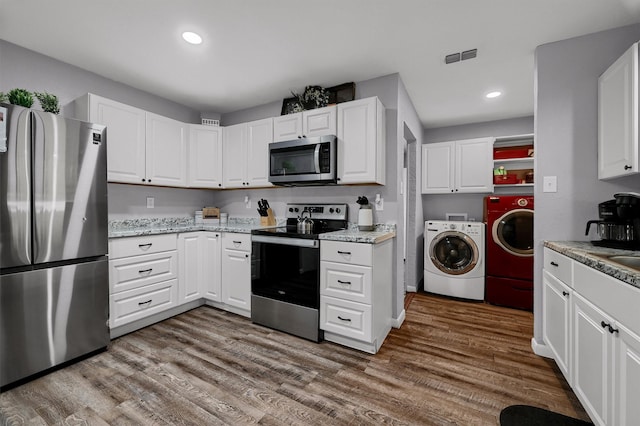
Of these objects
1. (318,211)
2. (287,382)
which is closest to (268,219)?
(318,211)

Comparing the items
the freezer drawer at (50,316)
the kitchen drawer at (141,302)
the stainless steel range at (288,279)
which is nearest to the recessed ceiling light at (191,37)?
the stainless steel range at (288,279)

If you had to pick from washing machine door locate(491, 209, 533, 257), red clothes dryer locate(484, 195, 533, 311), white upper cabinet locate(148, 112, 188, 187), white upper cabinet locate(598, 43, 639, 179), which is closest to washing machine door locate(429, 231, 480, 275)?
red clothes dryer locate(484, 195, 533, 311)

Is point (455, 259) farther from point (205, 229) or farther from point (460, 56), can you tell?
point (205, 229)

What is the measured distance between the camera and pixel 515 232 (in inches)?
130

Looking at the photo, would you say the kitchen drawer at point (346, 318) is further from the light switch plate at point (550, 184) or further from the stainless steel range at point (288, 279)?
the light switch plate at point (550, 184)

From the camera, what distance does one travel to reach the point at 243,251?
283 cm

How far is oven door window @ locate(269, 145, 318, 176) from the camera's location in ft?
Answer: 8.91

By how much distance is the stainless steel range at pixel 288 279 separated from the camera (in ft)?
7.73

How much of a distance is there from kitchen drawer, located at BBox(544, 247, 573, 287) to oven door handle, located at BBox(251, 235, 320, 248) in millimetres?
1677

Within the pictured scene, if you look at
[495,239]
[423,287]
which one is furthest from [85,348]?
[495,239]

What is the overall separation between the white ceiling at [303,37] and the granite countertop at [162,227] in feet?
4.96

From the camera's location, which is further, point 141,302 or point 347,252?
point 141,302

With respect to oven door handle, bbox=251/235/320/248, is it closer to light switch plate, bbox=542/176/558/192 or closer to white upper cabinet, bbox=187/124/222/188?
white upper cabinet, bbox=187/124/222/188

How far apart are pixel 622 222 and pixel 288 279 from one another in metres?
2.39
